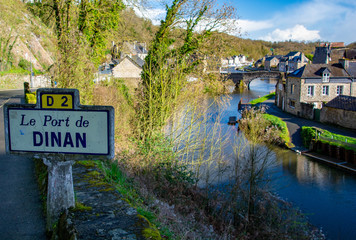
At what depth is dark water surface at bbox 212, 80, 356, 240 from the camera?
15.1 m

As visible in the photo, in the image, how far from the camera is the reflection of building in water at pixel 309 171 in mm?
20847

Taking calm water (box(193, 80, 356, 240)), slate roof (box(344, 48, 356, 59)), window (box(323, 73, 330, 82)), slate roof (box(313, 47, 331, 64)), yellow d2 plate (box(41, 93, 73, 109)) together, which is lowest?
calm water (box(193, 80, 356, 240))

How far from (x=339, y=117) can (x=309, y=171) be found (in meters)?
13.1

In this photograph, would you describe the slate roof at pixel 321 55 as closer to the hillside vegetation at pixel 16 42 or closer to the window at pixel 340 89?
the window at pixel 340 89

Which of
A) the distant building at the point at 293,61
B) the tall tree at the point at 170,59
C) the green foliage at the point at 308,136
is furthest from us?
the distant building at the point at 293,61

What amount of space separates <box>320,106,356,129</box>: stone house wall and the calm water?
9.24 metres

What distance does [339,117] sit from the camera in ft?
107

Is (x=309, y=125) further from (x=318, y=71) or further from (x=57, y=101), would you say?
(x=57, y=101)

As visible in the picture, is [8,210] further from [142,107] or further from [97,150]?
[142,107]

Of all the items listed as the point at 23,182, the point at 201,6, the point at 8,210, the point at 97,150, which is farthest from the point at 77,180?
the point at 201,6

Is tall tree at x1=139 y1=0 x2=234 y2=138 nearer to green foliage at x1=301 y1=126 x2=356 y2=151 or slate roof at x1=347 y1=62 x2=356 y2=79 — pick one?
green foliage at x1=301 y1=126 x2=356 y2=151

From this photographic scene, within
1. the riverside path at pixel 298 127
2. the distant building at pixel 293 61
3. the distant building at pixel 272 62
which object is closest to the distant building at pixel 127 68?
the riverside path at pixel 298 127

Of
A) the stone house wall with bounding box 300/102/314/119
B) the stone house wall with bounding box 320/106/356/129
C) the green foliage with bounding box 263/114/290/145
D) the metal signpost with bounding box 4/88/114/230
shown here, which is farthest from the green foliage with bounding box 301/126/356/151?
the metal signpost with bounding box 4/88/114/230

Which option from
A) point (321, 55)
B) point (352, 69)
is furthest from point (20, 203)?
point (321, 55)
